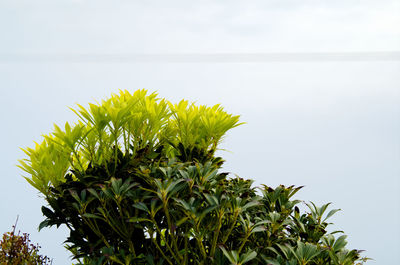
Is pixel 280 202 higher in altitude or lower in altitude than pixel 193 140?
lower

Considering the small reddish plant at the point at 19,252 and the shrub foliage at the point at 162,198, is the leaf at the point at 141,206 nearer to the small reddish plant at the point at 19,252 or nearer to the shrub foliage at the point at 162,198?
the shrub foliage at the point at 162,198

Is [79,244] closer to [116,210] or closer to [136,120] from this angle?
[116,210]

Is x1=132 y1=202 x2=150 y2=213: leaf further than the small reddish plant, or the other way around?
the small reddish plant

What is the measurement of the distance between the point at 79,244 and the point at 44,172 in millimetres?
811

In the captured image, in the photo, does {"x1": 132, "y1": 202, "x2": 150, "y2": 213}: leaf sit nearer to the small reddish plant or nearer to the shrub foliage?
the shrub foliage

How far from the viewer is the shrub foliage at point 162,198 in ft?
13.2

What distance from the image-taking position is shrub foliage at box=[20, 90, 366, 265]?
158 inches

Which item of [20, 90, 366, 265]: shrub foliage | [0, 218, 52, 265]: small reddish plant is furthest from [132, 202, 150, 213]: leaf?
[0, 218, 52, 265]: small reddish plant

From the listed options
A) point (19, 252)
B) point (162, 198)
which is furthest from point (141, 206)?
point (19, 252)

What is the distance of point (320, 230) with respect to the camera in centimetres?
465

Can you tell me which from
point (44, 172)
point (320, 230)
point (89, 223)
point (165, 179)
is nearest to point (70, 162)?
point (44, 172)

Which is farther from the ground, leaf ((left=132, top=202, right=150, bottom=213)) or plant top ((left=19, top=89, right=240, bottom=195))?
plant top ((left=19, top=89, right=240, bottom=195))

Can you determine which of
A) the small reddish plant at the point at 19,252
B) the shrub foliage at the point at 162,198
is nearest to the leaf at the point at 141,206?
the shrub foliage at the point at 162,198

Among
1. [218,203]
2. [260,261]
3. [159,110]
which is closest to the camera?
[218,203]
